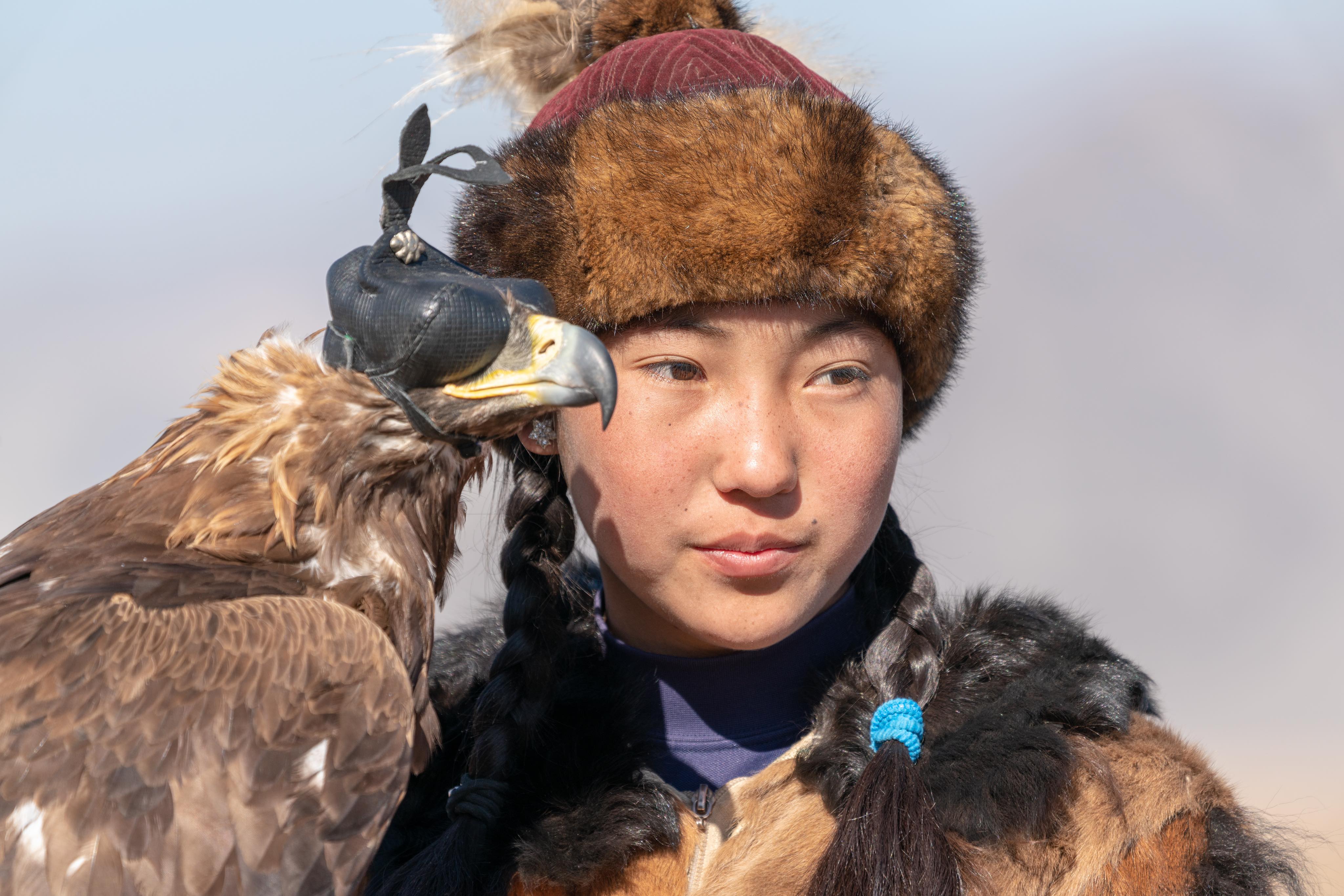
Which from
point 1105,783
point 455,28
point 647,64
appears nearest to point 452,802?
point 1105,783

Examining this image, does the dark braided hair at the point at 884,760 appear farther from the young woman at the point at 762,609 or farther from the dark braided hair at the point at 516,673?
the dark braided hair at the point at 516,673

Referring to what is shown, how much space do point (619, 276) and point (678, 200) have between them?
0.65ft

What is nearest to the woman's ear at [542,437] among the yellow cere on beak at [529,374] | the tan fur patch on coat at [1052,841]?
the yellow cere on beak at [529,374]

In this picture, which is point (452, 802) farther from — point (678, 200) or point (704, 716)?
point (678, 200)

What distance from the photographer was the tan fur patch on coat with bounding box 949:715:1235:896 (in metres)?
2.19

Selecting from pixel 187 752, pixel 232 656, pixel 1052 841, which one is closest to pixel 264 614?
pixel 232 656

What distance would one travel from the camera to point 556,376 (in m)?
1.84

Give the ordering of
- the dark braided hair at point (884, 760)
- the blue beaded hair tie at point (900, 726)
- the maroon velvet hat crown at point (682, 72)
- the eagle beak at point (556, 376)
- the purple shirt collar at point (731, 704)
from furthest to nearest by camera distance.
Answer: the purple shirt collar at point (731, 704) → the maroon velvet hat crown at point (682, 72) → the blue beaded hair tie at point (900, 726) → the dark braided hair at point (884, 760) → the eagle beak at point (556, 376)

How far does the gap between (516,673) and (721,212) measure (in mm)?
1174

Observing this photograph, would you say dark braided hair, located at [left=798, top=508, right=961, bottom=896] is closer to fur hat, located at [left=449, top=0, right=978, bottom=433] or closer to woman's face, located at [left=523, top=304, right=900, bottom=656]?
woman's face, located at [left=523, top=304, right=900, bottom=656]

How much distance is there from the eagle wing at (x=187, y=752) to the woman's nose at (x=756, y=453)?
31.7 inches

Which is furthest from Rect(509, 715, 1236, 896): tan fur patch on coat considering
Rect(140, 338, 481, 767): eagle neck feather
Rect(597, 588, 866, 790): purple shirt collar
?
Rect(140, 338, 481, 767): eagle neck feather

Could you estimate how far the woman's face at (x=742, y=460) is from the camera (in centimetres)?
228

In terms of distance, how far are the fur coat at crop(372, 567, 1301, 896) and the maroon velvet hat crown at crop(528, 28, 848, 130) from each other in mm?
1309
